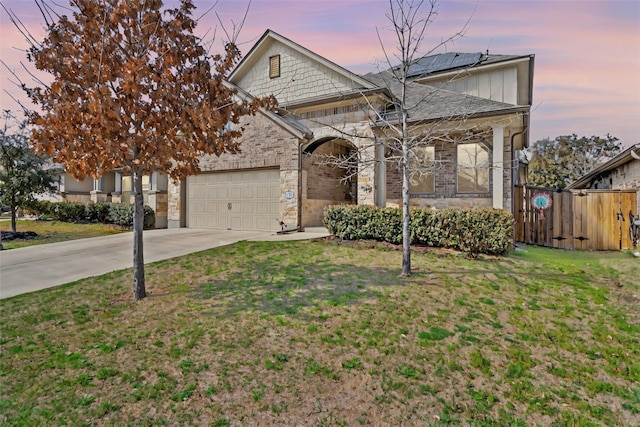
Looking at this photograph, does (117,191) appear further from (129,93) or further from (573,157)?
(573,157)

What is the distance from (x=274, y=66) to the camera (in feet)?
48.5

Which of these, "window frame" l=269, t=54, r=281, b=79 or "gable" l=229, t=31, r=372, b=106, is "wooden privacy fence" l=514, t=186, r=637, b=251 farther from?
"window frame" l=269, t=54, r=281, b=79

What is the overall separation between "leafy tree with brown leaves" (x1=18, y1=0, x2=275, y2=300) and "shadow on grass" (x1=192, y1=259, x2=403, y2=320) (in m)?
1.55

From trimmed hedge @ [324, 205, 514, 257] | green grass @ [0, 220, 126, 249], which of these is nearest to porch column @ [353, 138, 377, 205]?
trimmed hedge @ [324, 205, 514, 257]

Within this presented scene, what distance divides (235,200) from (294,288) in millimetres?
8708

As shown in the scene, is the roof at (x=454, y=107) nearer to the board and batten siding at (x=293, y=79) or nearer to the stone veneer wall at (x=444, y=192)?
the stone veneer wall at (x=444, y=192)

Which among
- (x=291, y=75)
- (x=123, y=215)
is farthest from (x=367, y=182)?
(x=123, y=215)

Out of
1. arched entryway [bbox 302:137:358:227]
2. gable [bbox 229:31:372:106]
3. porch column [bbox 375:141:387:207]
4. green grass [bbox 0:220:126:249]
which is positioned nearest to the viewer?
porch column [bbox 375:141:387:207]

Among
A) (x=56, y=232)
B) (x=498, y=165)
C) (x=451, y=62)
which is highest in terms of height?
(x=451, y=62)

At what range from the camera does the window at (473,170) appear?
38.4 ft

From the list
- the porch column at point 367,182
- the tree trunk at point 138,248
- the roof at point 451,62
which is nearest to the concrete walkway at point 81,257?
the porch column at point 367,182

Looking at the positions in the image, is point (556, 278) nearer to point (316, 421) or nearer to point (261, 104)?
point (316, 421)

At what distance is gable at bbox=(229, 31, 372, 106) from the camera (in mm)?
13102

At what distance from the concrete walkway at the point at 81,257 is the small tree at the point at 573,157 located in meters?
33.8
